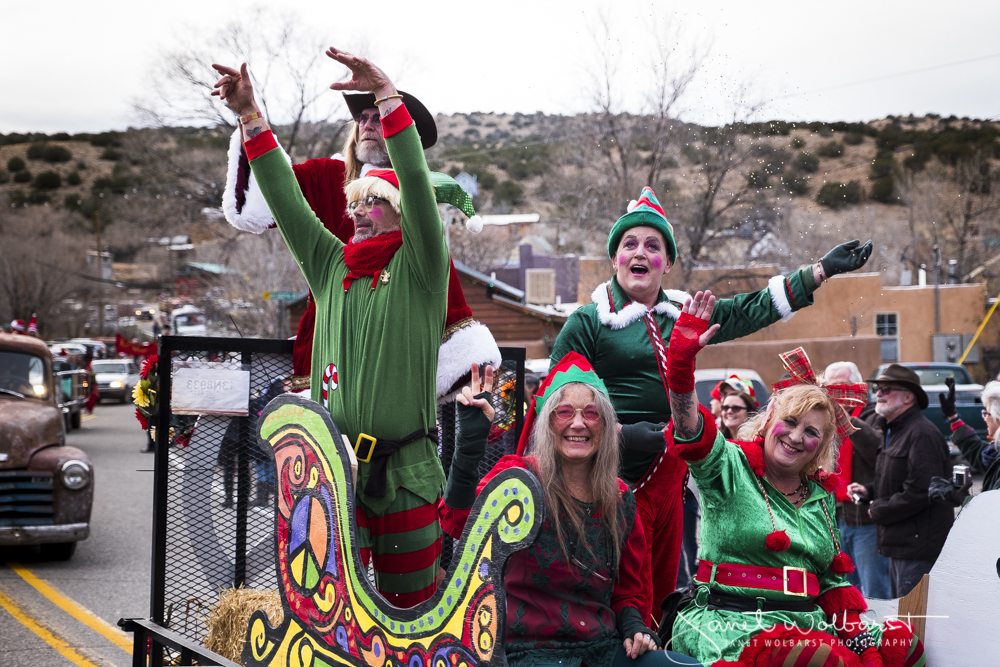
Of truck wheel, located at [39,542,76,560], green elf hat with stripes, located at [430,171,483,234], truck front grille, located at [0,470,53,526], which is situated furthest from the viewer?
truck wheel, located at [39,542,76,560]

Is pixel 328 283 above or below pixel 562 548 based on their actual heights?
above

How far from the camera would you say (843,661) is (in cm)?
261

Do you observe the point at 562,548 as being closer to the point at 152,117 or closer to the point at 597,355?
the point at 597,355

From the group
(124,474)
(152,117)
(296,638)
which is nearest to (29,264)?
(152,117)

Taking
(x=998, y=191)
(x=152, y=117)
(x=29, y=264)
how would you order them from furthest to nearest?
(x=29, y=264), (x=152, y=117), (x=998, y=191)

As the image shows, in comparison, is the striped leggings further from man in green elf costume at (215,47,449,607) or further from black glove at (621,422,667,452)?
black glove at (621,422,667,452)

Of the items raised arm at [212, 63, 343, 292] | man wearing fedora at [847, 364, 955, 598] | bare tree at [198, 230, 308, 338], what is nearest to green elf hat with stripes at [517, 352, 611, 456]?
raised arm at [212, 63, 343, 292]

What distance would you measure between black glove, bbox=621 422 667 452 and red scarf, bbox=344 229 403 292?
941mm

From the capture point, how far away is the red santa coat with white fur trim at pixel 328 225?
3012mm

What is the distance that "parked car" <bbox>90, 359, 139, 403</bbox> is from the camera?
2969 centimetres

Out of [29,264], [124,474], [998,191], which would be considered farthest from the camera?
[29,264]

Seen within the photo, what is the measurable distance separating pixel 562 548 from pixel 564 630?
23 cm

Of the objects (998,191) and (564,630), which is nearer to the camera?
(564,630)

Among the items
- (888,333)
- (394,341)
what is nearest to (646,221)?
(394,341)
